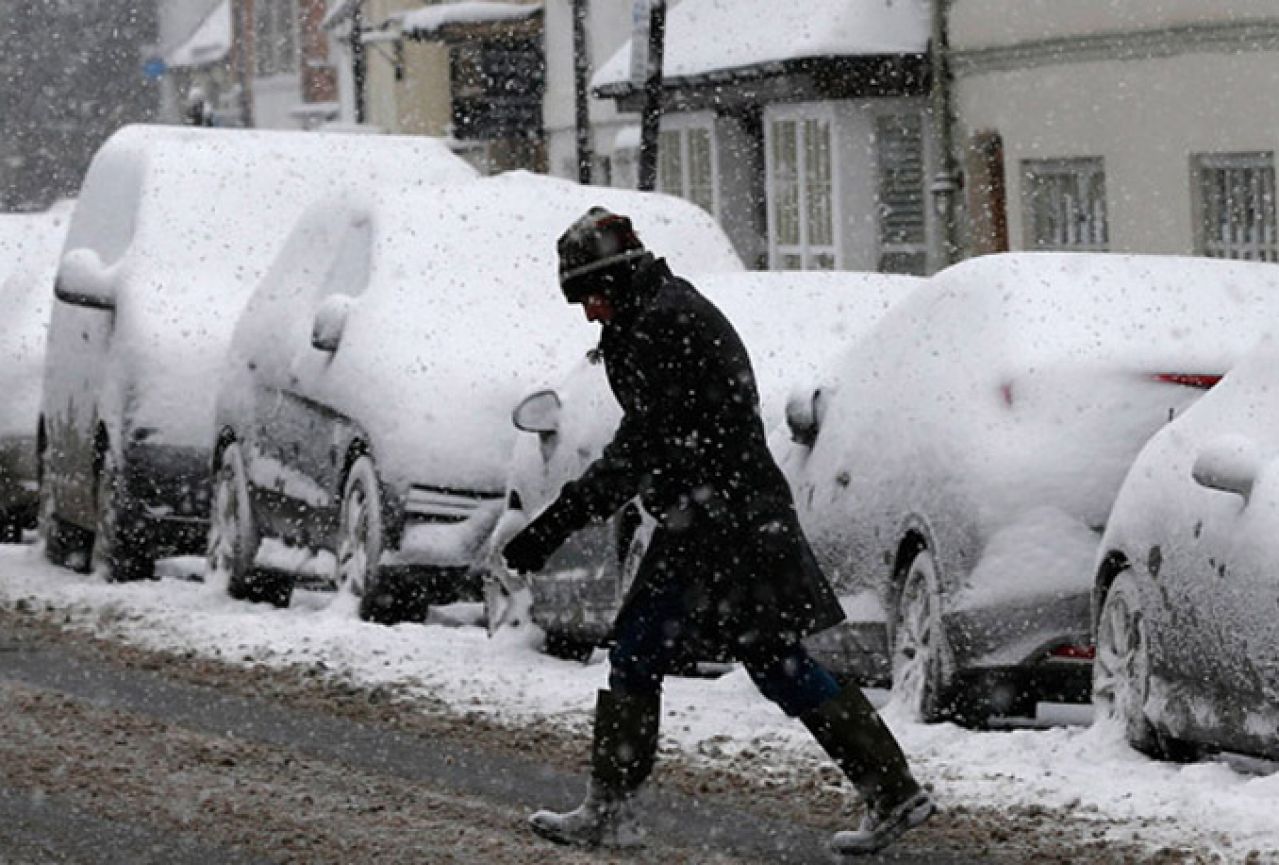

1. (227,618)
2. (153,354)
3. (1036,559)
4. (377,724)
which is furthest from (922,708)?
(153,354)

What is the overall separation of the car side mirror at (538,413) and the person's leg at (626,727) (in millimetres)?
4914

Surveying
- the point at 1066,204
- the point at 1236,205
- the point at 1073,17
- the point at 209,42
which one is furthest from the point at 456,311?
the point at 209,42

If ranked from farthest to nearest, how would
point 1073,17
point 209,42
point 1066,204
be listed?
point 209,42 < point 1066,204 < point 1073,17

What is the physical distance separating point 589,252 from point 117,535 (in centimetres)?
894

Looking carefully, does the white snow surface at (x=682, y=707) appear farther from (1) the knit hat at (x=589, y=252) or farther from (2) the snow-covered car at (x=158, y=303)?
(1) the knit hat at (x=589, y=252)

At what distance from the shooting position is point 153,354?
57.7 feet

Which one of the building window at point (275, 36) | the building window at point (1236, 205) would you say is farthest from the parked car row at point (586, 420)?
the building window at point (275, 36)

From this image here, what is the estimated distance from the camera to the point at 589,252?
8.91 metres

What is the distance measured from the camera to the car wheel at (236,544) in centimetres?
1644

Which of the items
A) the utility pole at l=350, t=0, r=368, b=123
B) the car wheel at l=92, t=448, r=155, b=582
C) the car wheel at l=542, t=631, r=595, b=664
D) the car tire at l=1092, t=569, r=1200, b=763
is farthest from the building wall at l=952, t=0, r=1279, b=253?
the utility pole at l=350, t=0, r=368, b=123

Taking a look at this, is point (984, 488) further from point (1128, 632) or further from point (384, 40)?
point (384, 40)

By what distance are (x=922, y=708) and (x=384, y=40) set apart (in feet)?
146

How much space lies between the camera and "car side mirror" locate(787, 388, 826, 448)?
510 inches

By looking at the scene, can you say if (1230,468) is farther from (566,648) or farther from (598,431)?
(566,648)
